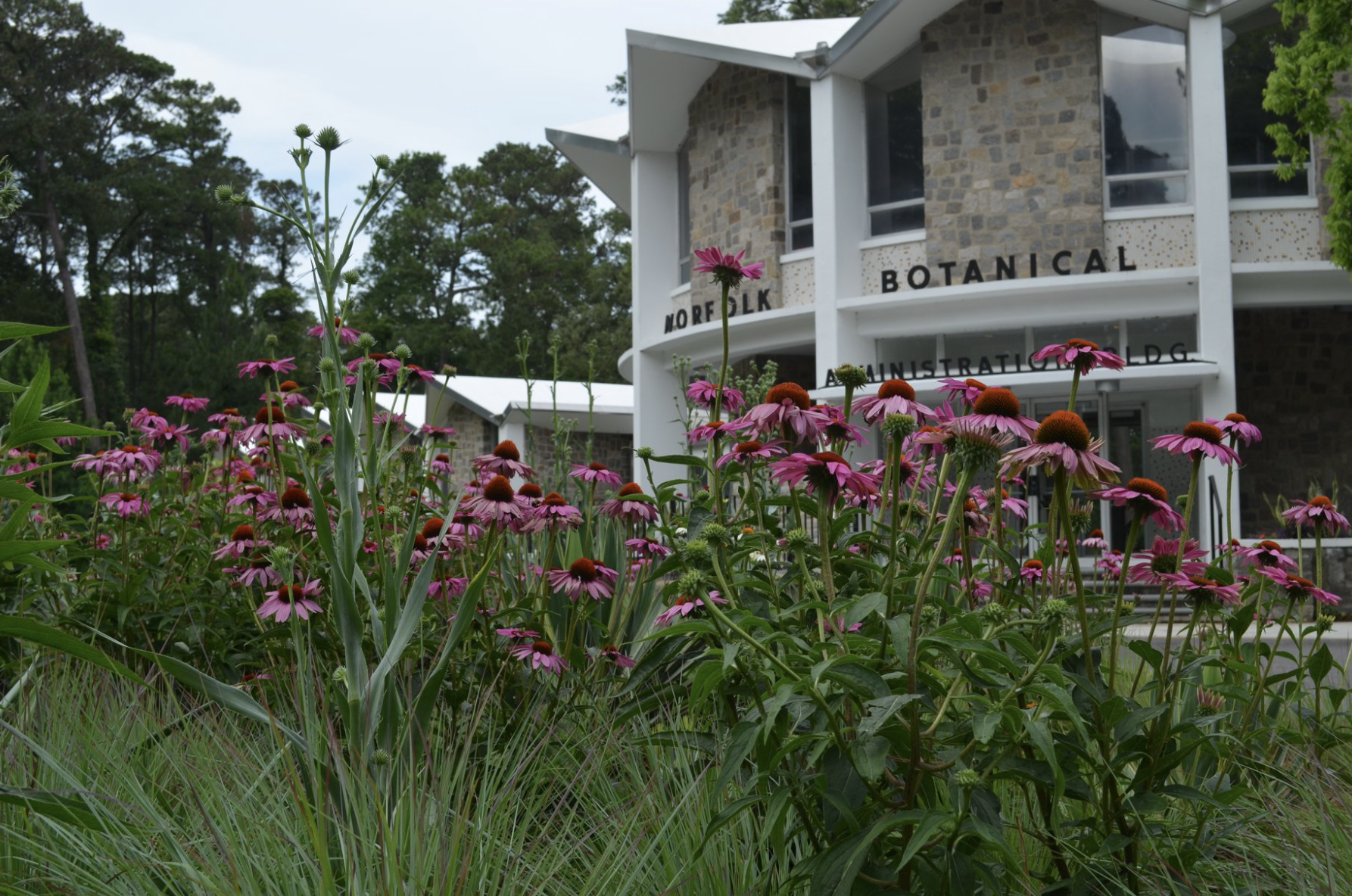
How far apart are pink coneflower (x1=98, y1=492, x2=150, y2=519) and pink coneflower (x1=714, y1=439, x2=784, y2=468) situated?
2.72 metres

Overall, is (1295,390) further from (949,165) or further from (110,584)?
(110,584)

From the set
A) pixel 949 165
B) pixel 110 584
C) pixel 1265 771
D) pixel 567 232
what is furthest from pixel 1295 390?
pixel 567 232

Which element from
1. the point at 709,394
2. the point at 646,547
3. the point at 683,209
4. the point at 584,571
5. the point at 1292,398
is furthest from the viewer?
the point at 683,209

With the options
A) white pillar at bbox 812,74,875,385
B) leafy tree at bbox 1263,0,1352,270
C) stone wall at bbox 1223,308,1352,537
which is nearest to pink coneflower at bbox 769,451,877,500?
leafy tree at bbox 1263,0,1352,270

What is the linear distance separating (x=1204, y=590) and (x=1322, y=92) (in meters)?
11.6

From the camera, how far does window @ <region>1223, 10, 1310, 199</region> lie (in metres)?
14.9

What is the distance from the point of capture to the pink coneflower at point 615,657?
12.1 feet

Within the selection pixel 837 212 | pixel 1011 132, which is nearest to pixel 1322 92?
pixel 1011 132

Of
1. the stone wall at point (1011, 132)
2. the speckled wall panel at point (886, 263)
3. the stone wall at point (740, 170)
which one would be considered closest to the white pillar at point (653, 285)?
the stone wall at point (740, 170)

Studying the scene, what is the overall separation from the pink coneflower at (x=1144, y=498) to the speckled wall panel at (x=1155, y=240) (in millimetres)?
12611

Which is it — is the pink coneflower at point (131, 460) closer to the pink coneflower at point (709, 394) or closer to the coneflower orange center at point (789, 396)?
the pink coneflower at point (709, 394)

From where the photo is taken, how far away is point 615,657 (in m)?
3.73

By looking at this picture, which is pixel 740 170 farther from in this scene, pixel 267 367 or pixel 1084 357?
pixel 1084 357

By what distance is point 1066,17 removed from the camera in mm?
14852
